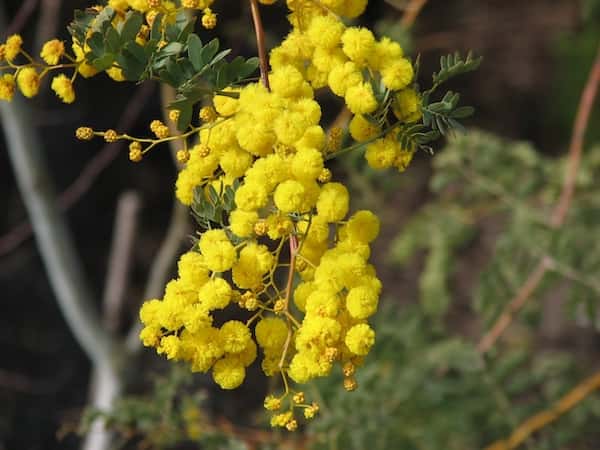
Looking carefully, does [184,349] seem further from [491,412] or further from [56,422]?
[56,422]

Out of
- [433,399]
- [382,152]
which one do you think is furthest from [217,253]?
[433,399]

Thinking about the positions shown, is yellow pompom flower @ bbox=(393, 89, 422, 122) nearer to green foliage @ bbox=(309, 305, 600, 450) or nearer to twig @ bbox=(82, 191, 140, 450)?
green foliage @ bbox=(309, 305, 600, 450)

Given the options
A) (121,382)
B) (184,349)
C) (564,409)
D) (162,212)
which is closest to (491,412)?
(564,409)

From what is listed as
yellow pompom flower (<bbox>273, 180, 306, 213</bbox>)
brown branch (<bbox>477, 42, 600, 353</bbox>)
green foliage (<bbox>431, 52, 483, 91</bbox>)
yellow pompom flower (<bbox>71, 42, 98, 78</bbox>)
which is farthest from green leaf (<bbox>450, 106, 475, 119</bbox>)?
brown branch (<bbox>477, 42, 600, 353</bbox>)

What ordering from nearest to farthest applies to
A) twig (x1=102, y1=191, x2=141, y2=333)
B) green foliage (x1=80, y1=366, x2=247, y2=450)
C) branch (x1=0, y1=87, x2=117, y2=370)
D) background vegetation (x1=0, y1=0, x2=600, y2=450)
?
green foliage (x1=80, y1=366, x2=247, y2=450) → background vegetation (x1=0, y1=0, x2=600, y2=450) → branch (x1=0, y1=87, x2=117, y2=370) → twig (x1=102, y1=191, x2=141, y2=333)

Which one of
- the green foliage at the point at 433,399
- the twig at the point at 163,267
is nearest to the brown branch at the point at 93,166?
the twig at the point at 163,267

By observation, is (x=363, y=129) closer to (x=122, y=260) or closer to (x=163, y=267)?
(x=163, y=267)

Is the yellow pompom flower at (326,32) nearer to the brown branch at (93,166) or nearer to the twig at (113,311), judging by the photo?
the twig at (113,311)
